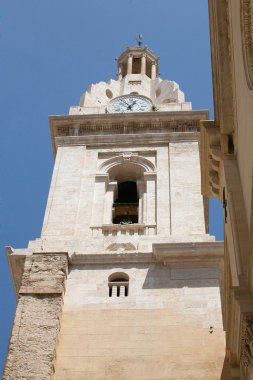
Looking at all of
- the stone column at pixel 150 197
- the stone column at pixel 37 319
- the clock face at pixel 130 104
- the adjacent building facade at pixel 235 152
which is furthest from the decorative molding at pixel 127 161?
the adjacent building facade at pixel 235 152

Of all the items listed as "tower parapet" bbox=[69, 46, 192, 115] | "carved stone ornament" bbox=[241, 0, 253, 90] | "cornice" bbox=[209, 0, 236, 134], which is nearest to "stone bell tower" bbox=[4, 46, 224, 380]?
"tower parapet" bbox=[69, 46, 192, 115]

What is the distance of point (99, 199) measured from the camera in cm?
2439

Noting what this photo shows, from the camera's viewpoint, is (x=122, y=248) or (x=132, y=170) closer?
(x=122, y=248)

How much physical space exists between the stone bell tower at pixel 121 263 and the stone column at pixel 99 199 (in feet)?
0.15

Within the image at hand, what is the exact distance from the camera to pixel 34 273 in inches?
776

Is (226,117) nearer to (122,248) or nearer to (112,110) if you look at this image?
(122,248)

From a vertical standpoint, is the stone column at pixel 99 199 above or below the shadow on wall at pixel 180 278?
above

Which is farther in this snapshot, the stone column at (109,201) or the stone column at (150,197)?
the stone column at (109,201)

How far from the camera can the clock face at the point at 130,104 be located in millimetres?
31125

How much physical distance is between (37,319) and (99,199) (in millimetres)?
6915

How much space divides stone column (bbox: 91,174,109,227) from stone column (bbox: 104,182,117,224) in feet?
0.56

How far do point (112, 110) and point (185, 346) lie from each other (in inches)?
600

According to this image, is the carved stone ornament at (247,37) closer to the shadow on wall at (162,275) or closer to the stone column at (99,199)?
the shadow on wall at (162,275)

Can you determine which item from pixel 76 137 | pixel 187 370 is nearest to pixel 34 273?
pixel 187 370
